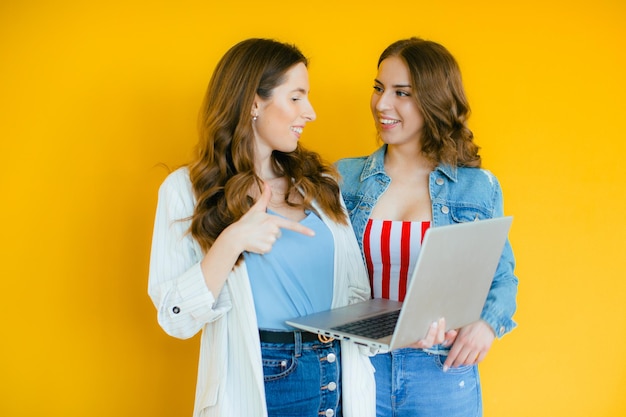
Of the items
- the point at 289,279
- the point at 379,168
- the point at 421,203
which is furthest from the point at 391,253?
the point at 289,279

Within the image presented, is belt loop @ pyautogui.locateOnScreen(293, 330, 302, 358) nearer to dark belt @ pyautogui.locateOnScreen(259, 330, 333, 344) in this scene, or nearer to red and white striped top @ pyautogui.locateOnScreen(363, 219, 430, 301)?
dark belt @ pyautogui.locateOnScreen(259, 330, 333, 344)

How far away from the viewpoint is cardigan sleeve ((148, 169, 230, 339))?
150cm

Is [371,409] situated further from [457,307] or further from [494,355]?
[494,355]

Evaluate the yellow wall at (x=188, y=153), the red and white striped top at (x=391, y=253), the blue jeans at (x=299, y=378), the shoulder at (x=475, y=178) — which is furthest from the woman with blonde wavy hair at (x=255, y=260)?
the yellow wall at (x=188, y=153)

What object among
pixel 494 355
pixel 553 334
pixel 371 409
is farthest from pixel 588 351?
pixel 371 409

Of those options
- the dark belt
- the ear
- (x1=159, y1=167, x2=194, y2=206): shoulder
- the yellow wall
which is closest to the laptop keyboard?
the dark belt

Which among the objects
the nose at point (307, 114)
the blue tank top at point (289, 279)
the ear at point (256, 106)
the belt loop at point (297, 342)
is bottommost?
the belt loop at point (297, 342)

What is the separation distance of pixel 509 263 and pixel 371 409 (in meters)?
0.63

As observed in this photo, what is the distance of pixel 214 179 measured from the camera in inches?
66.4

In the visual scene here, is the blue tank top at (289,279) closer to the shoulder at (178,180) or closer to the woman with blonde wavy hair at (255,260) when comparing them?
the woman with blonde wavy hair at (255,260)

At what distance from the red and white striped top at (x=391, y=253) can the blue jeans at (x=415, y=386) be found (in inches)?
7.3

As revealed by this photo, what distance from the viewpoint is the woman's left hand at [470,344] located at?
1.77 metres

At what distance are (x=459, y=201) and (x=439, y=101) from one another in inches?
12.4

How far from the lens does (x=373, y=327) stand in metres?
1.50
